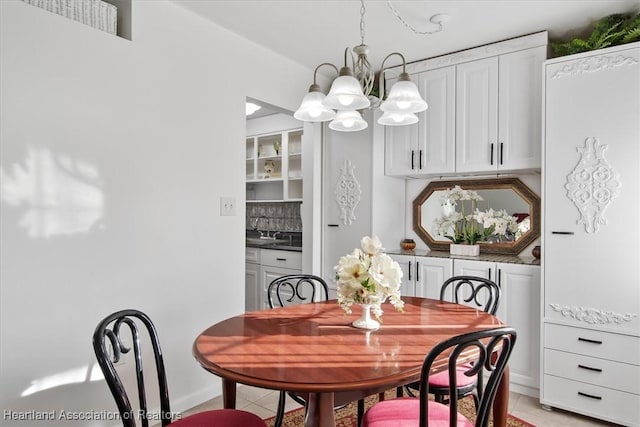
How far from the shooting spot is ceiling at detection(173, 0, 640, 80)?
8.40 feet

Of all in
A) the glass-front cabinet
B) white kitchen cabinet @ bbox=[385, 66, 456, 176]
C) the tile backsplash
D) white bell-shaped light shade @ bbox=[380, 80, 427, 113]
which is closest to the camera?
white bell-shaped light shade @ bbox=[380, 80, 427, 113]

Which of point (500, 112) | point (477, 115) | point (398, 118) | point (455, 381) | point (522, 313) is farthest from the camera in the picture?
point (477, 115)

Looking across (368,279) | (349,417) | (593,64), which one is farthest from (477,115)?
(349,417)

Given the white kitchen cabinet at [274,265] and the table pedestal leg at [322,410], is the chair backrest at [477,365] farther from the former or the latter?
the white kitchen cabinet at [274,265]

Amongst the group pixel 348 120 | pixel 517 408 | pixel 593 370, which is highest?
pixel 348 120

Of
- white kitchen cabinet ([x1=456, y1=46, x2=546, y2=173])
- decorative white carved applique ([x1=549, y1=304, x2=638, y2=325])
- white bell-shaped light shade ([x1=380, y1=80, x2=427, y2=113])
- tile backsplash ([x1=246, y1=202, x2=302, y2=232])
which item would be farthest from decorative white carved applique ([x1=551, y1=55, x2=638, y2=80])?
tile backsplash ([x1=246, y1=202, x2=302, y2=232])

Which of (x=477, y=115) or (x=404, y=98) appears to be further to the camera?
(x=477, y=115)

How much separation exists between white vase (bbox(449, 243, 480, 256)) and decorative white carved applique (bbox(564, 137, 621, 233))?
86 cm

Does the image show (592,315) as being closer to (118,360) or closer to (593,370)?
(593,370)

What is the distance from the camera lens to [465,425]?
151 centimetres

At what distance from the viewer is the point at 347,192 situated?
382cm

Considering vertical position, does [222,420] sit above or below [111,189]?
below

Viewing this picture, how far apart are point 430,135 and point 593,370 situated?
1969mm

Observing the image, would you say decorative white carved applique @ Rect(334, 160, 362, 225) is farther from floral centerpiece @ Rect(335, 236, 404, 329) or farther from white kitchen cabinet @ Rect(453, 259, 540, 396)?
floral centerpiece @ Rect(335, 236, 404, 329)
